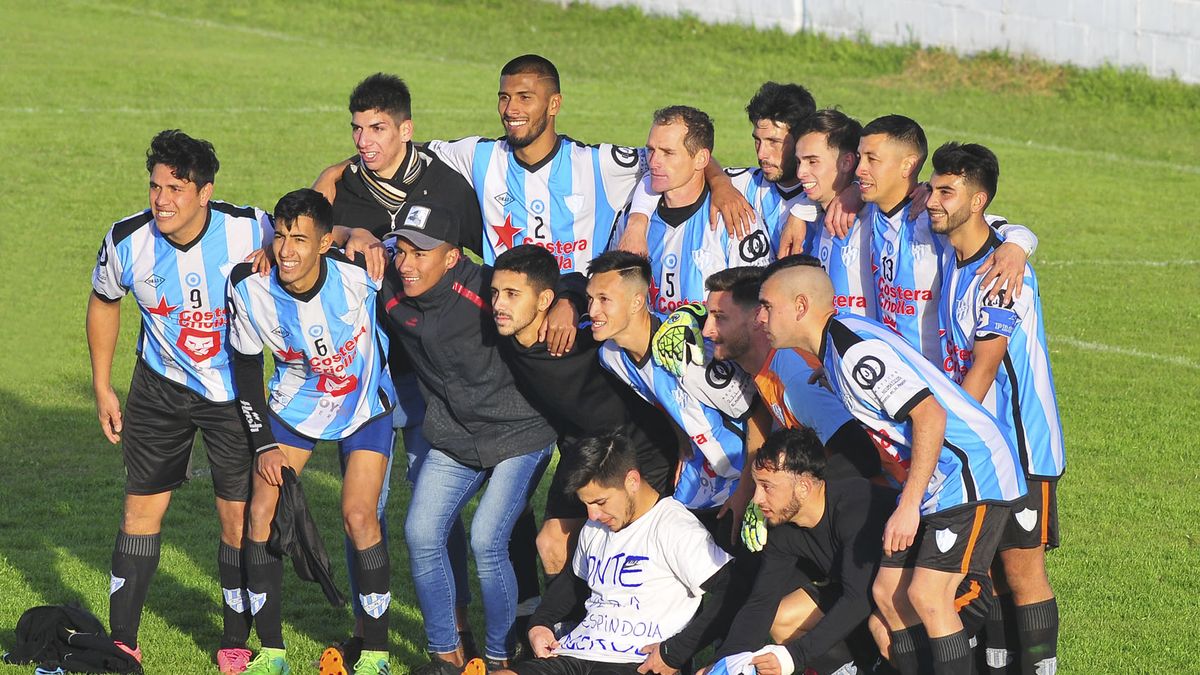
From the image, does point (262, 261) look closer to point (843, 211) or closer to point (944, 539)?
point (843, 211)

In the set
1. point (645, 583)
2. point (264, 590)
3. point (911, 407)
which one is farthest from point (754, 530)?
point (264, 590)

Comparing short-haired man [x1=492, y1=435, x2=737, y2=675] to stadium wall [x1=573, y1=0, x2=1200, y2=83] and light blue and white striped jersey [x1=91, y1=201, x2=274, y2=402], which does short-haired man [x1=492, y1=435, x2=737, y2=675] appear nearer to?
light blue and white striped jersey [x1=91, y1=201, x2=274, y2=402]

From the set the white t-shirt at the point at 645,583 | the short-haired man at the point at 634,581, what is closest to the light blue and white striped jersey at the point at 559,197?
the short-haired man at the point at 634,581

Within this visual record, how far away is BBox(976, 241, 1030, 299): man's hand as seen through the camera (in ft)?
22.0

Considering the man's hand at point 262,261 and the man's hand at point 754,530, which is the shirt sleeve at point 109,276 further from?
the man's hand at point 754,530

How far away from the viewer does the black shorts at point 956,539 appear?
634 centimetres

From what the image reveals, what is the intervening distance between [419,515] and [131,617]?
150cm

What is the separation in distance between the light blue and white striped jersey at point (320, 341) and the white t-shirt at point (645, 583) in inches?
53.5

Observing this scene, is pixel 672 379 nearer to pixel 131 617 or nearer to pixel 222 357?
pixel 222 357

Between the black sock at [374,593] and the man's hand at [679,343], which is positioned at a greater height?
the man's hand at [679,343]

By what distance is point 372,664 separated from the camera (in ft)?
23.7

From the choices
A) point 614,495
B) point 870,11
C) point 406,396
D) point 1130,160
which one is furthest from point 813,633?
point 870,11

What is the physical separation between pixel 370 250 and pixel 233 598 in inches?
69.4

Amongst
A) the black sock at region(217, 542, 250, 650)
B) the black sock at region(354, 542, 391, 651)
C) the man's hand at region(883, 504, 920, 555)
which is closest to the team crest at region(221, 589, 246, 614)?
the black sock at region(217, 542, 250, 650)
